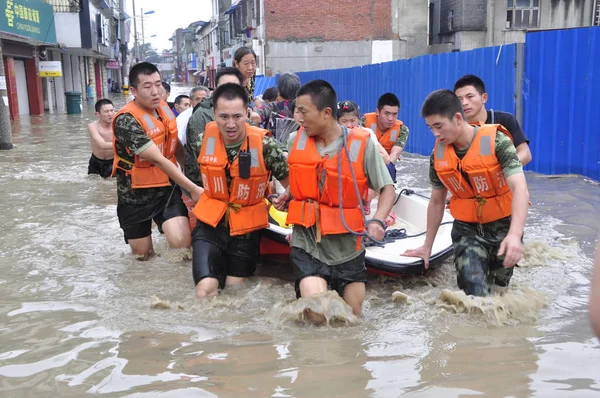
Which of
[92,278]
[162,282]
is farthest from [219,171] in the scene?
[92,278]

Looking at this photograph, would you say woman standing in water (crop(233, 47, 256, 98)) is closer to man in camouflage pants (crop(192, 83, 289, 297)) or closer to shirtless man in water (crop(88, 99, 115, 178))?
man in camouflage pants (crop(192, 83, 289, 297))

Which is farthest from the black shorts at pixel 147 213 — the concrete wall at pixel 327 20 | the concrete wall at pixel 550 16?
the concrete wall at pixel 327 20

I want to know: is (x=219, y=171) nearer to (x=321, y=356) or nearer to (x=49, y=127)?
(x=321, y=356)

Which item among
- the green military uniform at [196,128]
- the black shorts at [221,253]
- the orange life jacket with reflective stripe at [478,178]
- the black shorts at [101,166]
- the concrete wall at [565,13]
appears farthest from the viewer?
the concrete wall at [565,13]

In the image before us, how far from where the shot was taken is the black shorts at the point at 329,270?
4.09m

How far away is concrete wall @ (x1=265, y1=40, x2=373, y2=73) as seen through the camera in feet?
114

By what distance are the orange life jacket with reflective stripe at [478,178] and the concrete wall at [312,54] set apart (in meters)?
31.3

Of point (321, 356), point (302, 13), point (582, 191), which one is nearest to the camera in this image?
point (321, 356)

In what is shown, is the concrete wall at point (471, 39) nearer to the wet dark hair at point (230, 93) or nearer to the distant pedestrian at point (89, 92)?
the distant pedestrian at point (89, 92)

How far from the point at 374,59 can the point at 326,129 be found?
32.0m

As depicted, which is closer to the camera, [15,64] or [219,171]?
[219,171]

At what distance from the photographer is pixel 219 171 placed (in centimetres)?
450

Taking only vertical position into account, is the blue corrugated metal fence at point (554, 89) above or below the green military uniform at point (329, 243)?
above

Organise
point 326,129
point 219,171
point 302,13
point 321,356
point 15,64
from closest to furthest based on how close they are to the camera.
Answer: point 321,356 → point 326,129 → point 219,171 → point 15,64 → point 302,13
